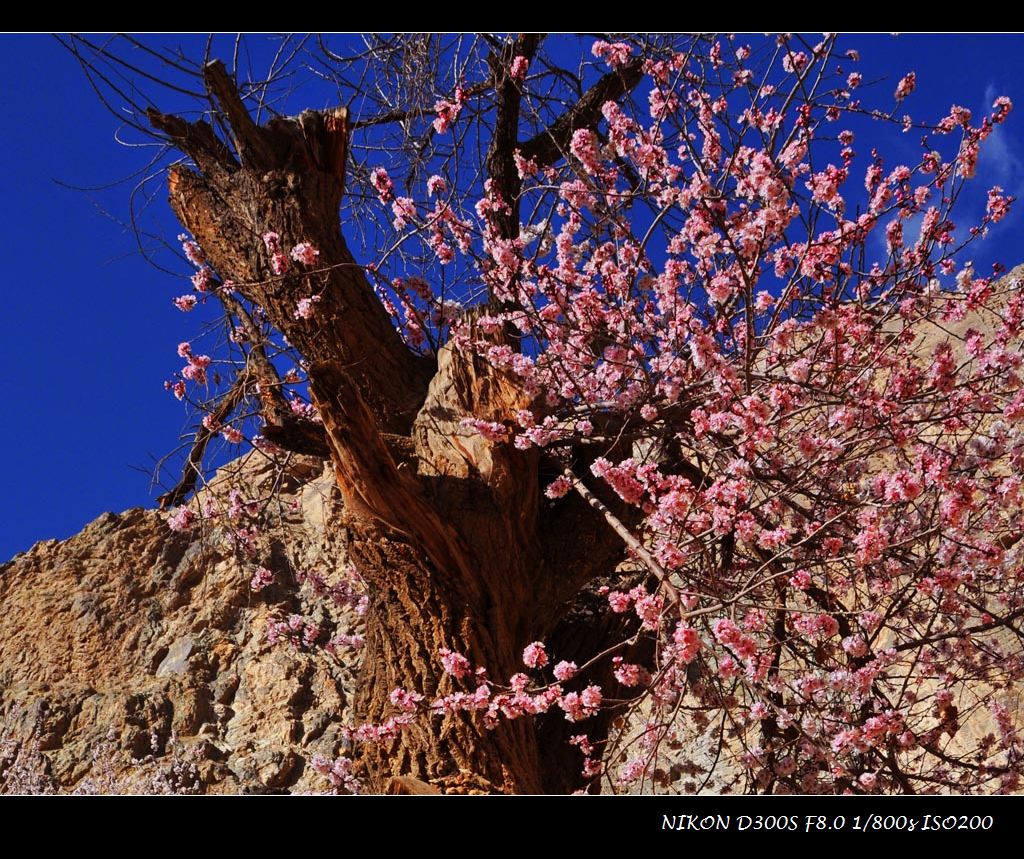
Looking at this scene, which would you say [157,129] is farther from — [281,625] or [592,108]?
[281,625]

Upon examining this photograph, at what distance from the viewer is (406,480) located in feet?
11.4

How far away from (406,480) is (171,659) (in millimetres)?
5078

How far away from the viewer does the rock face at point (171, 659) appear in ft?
22.2

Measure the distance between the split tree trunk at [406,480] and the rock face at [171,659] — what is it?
90.7 inches

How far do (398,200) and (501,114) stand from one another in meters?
0.85

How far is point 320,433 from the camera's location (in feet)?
13.4

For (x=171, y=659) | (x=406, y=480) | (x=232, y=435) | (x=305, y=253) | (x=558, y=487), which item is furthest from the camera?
(x=171, y=659)

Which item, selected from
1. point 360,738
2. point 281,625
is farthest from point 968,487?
point 281,625

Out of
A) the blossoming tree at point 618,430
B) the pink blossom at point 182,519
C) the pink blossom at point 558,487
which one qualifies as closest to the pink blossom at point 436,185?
the blossoming tree at point 618,430

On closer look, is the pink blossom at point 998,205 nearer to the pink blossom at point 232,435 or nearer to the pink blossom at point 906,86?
the pink blossom at point 906,86

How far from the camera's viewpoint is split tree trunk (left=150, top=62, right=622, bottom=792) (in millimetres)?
3484

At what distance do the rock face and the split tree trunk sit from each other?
2303 millimetres

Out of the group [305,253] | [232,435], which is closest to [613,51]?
[305,253]

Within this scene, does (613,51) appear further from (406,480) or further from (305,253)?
(406,480)
